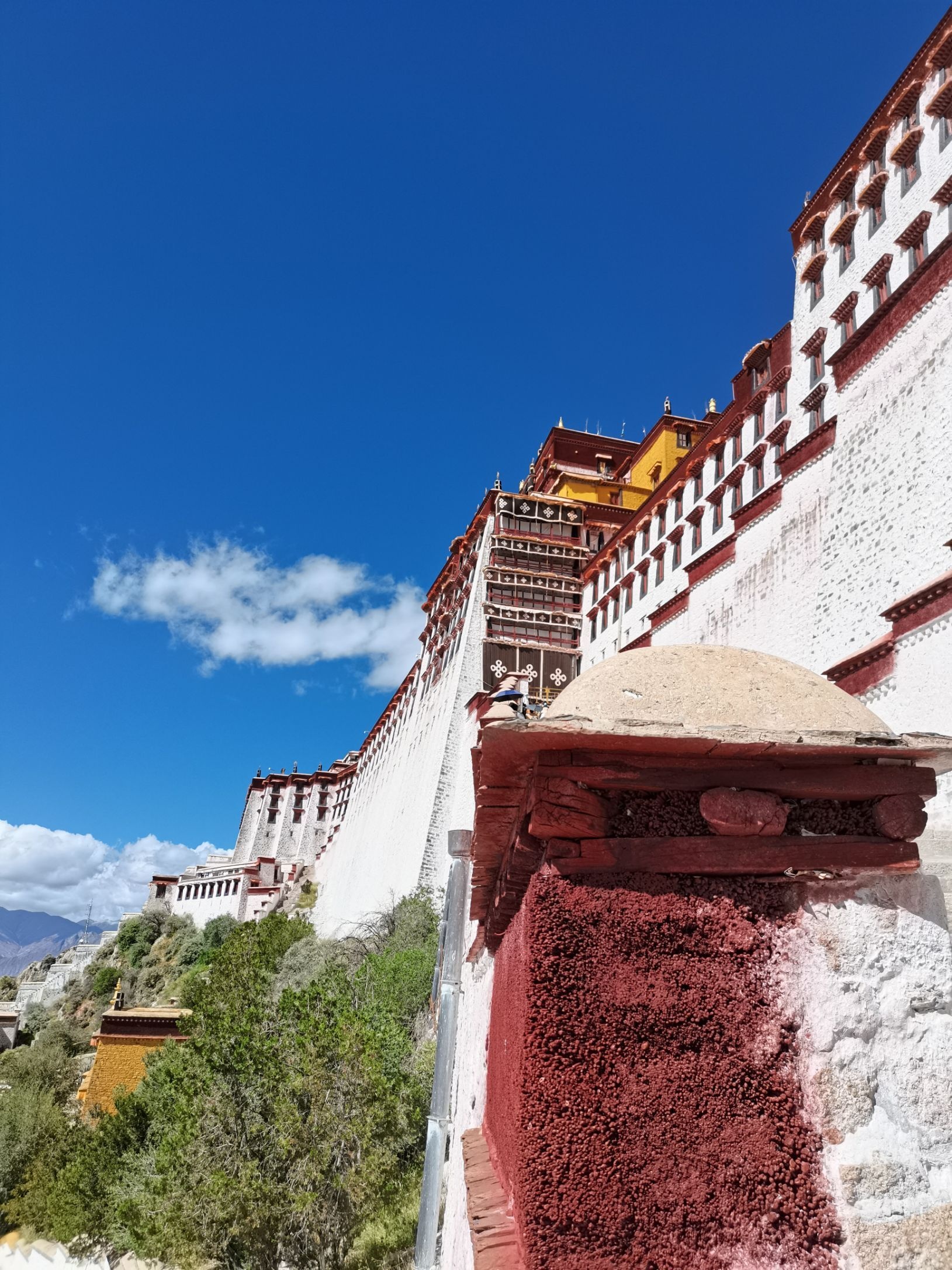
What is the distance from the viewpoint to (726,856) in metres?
2.82

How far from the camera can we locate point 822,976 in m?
2.71

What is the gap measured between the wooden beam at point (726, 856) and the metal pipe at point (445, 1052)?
222 centimetres

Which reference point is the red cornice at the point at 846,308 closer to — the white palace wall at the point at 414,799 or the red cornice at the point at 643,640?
the red cornice at the point at 643,640

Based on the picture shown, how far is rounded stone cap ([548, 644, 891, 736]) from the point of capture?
3055mm

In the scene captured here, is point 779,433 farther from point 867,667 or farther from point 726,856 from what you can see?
point 726,856

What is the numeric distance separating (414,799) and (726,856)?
101 ft

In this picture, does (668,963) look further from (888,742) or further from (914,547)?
(914,547)

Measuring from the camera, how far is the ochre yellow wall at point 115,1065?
25.9 m

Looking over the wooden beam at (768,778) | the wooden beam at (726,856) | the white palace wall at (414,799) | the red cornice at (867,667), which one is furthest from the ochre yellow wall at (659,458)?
the wooden beam at (726,856)

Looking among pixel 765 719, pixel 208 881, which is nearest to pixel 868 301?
pixel 765 719

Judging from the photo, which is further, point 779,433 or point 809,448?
point 779,433

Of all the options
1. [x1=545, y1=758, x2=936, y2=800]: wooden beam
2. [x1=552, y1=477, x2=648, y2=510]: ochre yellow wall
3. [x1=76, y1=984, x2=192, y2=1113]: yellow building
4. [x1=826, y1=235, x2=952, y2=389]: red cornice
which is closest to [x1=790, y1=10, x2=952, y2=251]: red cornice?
[x1=826, y1=235, x2=952, y2=389]: red cornice

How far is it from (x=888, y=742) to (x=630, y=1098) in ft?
4.47

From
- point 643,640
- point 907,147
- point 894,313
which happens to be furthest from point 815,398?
point 643,640
